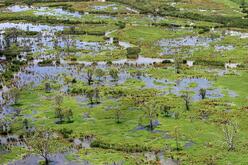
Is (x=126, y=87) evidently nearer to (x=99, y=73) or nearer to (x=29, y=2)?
(x=99, y=73)

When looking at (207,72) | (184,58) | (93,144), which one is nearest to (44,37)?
(184,58)

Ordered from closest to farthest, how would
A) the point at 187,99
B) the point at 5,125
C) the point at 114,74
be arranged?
the point at 5,125
the point at 187,99
the point at 114,74

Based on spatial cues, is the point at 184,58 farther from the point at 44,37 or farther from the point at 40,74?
the point at 44,37

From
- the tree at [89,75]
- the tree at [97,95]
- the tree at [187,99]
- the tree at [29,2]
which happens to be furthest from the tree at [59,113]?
the tree at [29,2]

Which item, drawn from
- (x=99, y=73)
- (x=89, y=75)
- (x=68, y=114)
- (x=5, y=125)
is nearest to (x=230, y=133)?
(x=68, y=114)

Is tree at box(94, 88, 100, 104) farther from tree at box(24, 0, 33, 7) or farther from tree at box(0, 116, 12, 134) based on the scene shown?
tree at box(24, 0, 33, 7)

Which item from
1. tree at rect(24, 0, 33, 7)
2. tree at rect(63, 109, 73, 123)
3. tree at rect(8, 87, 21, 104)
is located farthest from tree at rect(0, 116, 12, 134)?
tree at rect(24, 0, 33, 7)
